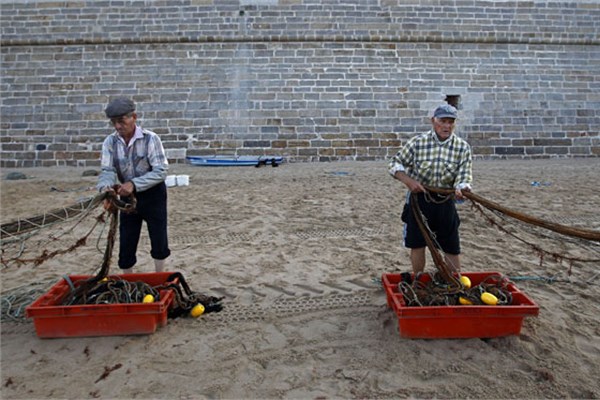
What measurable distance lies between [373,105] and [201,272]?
29.7 ft

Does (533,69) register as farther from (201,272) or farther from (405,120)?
(201,272)

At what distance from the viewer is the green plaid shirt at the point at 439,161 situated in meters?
3.04

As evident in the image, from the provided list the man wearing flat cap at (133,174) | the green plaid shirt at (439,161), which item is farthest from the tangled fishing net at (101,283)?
the green plaid shirt at (439,161)

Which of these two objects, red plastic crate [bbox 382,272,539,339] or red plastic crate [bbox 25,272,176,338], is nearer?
red plastic crate [bbox 382,272,539,339]

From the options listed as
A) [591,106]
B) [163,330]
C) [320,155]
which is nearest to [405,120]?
[320,155]

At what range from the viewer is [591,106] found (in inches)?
479

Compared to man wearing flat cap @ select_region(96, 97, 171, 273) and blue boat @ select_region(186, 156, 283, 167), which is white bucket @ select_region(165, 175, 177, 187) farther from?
man wearing flat cap @ select_region(96, 97, 171, 273)

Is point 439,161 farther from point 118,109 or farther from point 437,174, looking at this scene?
point 118,109

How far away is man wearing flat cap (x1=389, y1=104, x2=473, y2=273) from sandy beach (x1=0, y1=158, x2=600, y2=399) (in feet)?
1.95

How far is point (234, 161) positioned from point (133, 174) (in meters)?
7.89

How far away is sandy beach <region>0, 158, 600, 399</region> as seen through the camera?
2318mm

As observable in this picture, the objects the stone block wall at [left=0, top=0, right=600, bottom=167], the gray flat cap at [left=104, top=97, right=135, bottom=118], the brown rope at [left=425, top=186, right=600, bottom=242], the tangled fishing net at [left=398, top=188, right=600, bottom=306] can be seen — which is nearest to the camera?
the brown rope at [left=425, top=186, right=600, bottom=242]

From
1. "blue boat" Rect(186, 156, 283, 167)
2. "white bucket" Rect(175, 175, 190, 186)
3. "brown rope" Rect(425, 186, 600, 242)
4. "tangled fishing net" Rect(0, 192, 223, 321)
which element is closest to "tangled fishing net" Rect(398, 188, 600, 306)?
"brown rope" Rect(425, 186, 600, 242)

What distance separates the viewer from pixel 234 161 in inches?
437
